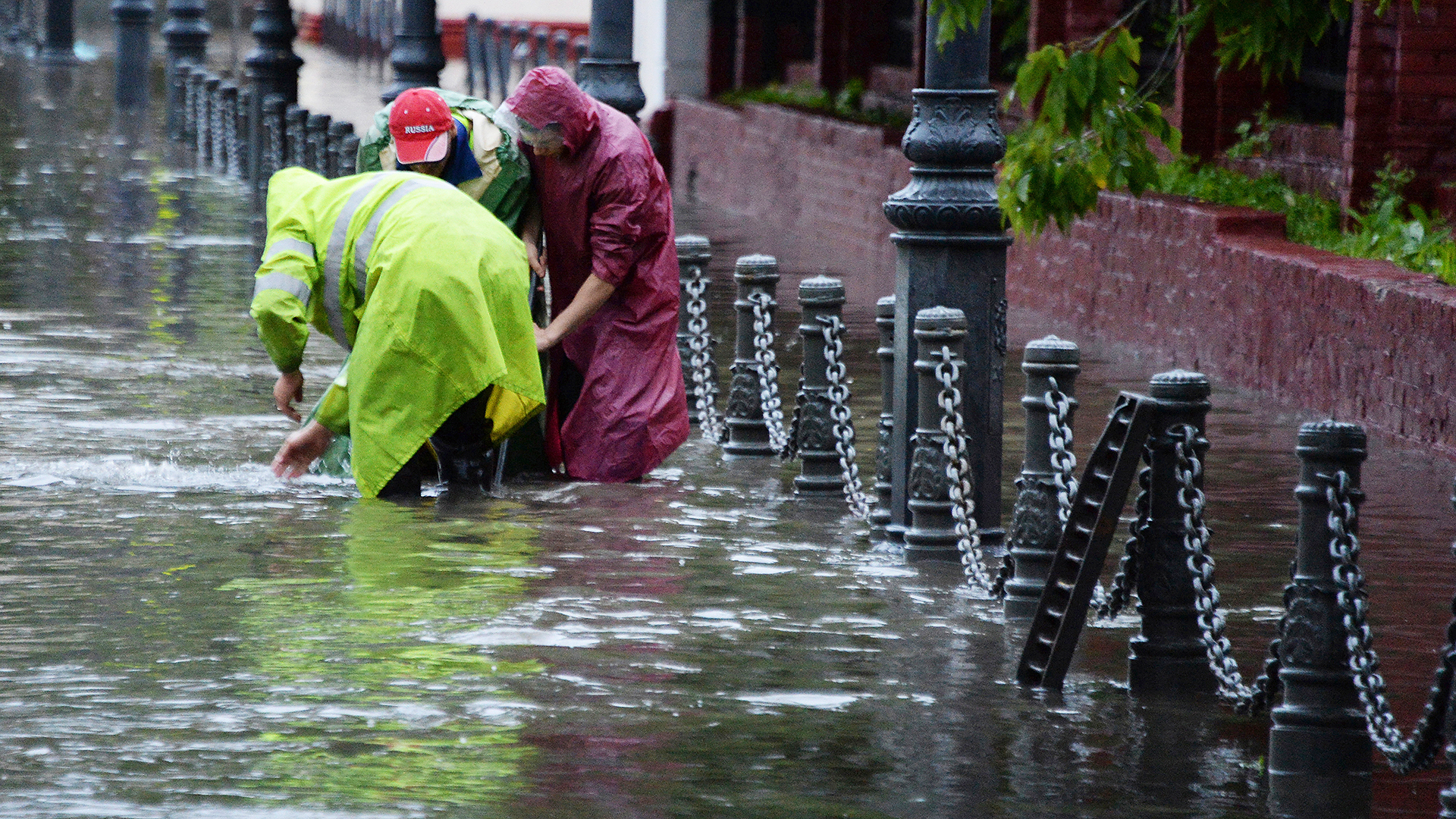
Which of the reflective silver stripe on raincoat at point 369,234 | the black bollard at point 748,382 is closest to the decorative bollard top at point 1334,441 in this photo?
the reflective silver stripe on raincoat at point 369,234

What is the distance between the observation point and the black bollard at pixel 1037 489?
25.9 ft

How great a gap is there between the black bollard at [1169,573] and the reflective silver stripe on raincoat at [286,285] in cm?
353

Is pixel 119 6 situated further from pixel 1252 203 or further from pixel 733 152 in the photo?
pixel 1252 203

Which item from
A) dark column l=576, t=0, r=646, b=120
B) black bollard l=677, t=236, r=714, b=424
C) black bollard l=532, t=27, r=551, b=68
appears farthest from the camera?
black bollard l=532, t=27, r=551, b=68

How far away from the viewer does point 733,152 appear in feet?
82.9

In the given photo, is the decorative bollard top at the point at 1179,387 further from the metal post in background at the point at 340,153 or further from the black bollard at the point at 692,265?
the metal post in background at the point at 340,153

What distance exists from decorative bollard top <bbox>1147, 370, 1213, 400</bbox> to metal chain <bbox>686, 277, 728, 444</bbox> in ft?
15.7

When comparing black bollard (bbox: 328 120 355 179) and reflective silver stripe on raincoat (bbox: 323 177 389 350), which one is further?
black bollard (bbox: 328 120 355 179)

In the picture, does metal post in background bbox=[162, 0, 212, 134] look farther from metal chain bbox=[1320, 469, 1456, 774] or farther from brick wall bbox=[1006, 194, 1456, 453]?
metal chain bbox=[1320, 469, 1456, 774]

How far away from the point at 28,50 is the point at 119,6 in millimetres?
16124

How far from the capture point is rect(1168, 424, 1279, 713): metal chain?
22.6 feet

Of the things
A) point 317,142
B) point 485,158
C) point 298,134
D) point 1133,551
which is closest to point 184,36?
point 298,134

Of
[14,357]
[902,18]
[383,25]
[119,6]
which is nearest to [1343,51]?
[14,357]

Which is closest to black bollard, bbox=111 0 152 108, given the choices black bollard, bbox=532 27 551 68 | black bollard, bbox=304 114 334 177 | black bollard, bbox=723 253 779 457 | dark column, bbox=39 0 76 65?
black bollard, bbox=532 27 551 68
